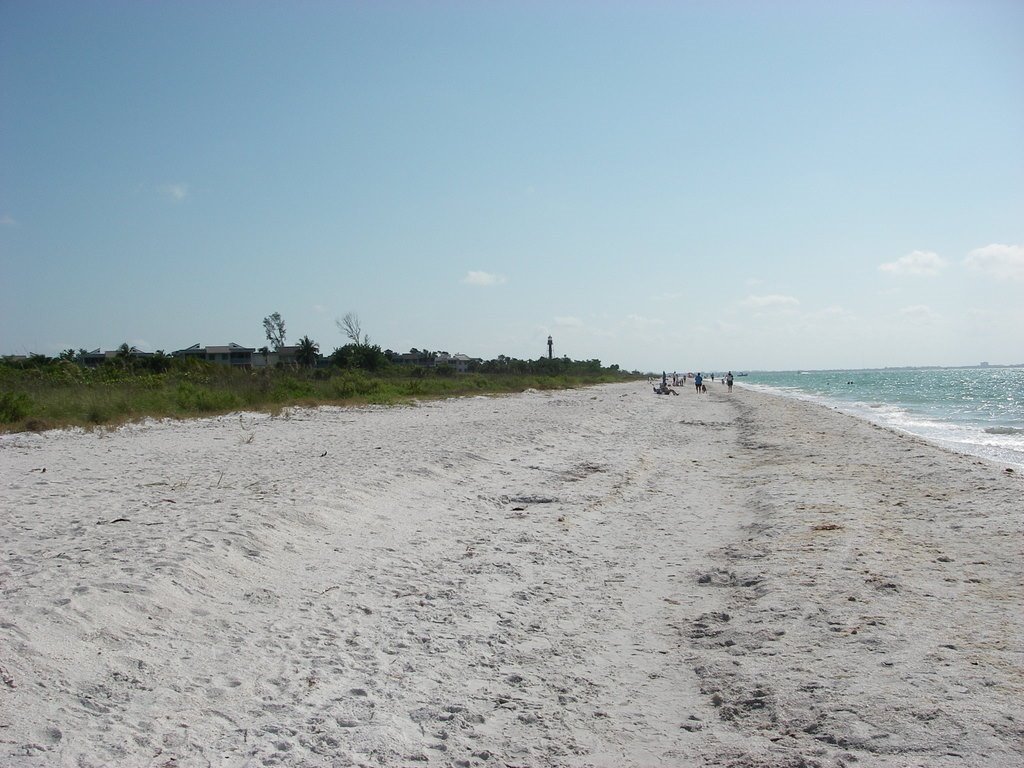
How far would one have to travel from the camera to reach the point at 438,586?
588 cm

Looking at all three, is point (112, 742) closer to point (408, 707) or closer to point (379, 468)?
point (408, 707)

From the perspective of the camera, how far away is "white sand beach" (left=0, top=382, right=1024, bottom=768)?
344 centimetres

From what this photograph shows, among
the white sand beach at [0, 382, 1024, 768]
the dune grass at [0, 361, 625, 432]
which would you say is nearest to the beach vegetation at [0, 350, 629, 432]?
the dune grass at [0, 361, 625, 432]

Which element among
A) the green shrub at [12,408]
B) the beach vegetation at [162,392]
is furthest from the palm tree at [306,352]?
the green shrub at [12,408]

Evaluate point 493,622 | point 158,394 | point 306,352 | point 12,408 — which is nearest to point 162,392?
point 158,394

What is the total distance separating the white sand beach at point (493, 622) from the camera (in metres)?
3.44

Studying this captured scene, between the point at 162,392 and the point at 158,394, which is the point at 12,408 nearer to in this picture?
the point at 158,394

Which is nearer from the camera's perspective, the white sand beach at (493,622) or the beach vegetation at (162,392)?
the white sand beach at (493,622)

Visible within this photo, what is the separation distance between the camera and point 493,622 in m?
5.17

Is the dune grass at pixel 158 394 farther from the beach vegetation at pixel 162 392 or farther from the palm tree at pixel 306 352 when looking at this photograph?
the palm tree at pixel 306 352

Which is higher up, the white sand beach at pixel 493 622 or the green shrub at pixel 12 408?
the green shrub at pixel 12 408

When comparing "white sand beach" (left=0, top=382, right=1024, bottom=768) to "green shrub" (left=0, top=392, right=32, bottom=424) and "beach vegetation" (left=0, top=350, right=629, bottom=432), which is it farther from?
"beach vegetation" (left=0, top=350, right=629, bottom=432)

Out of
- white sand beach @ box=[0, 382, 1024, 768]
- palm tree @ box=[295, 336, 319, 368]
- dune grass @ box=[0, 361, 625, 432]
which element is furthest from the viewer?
palm tree @ box=[295, 336, 319, 368]

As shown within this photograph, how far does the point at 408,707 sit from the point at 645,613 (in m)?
2.37
